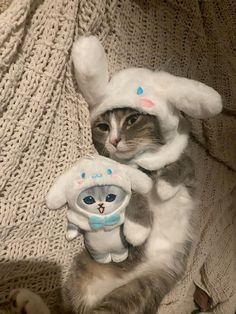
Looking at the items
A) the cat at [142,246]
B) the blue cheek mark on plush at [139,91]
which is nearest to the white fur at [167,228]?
the cat at [142,246]

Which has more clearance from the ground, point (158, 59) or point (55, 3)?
point (55, 3)

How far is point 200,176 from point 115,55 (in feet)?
1.35

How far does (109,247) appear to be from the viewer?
30.9 inches

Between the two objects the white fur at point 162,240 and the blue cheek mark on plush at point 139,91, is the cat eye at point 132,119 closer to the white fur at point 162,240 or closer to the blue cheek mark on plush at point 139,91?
the blue cheek mark on plush at point 139,91

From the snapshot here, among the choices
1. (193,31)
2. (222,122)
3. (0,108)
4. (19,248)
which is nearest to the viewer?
(0,108)

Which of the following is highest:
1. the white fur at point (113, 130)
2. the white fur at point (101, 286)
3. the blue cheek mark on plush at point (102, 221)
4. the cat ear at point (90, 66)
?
the cat ear at point (90, 66)

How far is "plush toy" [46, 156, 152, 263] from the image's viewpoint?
0.70m

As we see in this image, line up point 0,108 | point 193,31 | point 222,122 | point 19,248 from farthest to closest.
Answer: point 222,122 → point 193,31 → point 19,248 → point 0,108

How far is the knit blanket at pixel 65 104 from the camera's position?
71cm

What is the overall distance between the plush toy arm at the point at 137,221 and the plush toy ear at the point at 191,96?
20 centimetres

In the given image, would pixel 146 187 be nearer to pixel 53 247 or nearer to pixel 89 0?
pixel 53 247

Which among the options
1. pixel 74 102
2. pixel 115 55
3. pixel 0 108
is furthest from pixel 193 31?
pixel 0 108

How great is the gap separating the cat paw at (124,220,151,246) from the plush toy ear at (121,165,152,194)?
68mm

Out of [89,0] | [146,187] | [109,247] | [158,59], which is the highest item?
[89,0]
